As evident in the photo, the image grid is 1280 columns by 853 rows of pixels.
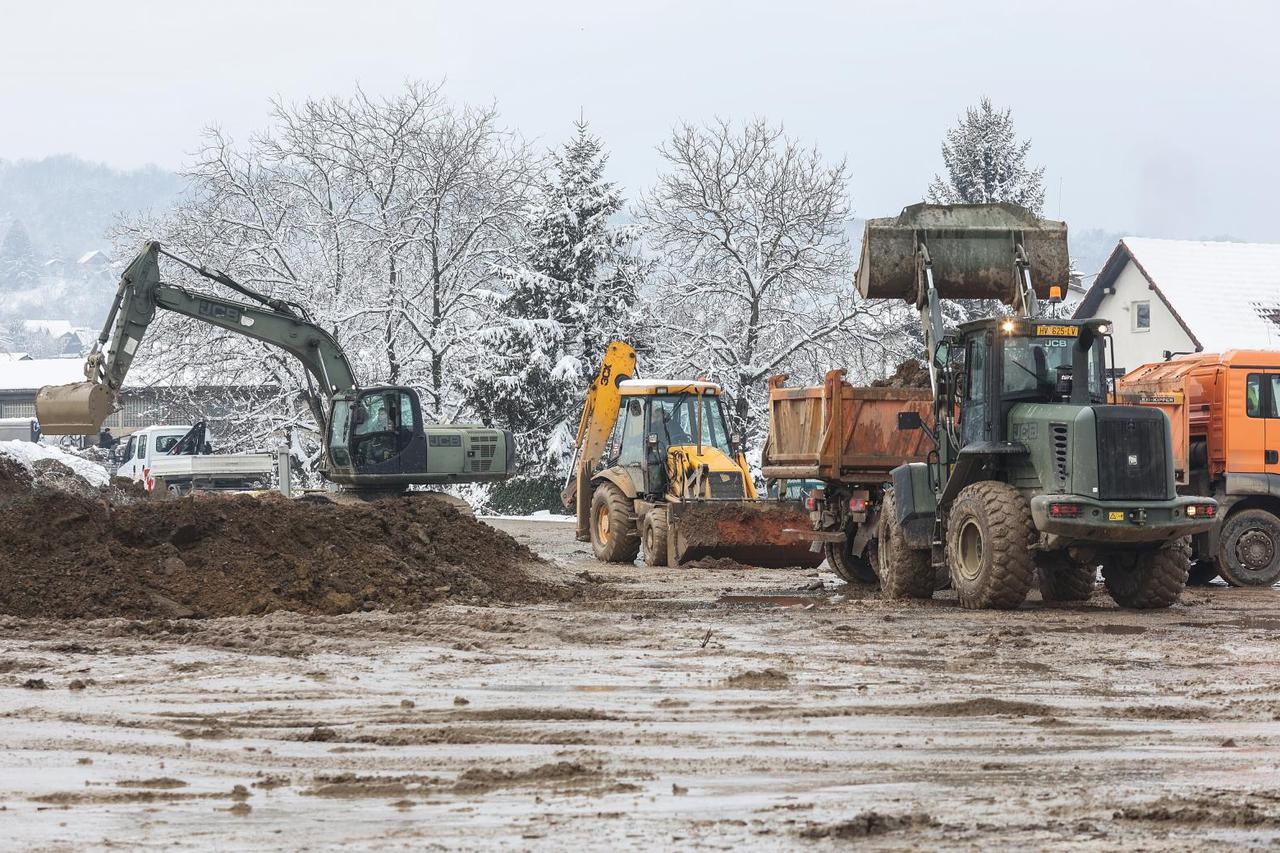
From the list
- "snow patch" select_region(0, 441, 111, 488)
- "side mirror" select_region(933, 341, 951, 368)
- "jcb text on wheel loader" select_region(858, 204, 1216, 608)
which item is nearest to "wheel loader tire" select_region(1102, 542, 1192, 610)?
"jcb text on wheel loader" select_region(858, 204, 1216, 608)

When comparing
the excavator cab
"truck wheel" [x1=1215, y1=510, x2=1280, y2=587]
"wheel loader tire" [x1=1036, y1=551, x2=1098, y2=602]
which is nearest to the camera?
"wheel loader tire" [x1=1036, y1=551, x2=1098, y2=602]

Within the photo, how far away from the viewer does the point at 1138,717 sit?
9000 mm

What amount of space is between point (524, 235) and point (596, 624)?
112 ft

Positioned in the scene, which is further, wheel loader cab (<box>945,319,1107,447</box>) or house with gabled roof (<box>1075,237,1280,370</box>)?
house with gabled roof (<box>1075,237,1280,370</box>)

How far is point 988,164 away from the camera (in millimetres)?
53969

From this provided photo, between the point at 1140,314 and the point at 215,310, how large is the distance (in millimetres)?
34194

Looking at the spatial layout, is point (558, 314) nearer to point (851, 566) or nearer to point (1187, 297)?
point (1187, 297)

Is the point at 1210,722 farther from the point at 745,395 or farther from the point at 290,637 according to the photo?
the point at 745,395

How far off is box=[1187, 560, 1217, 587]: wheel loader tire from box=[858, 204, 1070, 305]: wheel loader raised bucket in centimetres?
439

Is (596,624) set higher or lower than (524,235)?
lower

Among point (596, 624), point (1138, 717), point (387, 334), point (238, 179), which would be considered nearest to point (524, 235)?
point (387, 334)

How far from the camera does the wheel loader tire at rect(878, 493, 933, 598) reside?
17.1m

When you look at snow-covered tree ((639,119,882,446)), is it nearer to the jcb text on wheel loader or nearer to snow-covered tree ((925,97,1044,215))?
snow-covered tree ((925,97,1044,215))

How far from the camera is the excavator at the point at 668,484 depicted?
21891 mm
